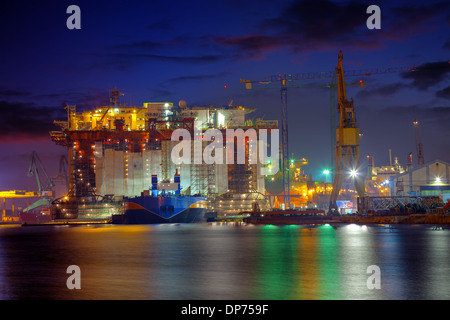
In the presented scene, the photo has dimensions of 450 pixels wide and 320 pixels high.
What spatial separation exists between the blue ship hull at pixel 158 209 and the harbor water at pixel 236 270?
50577 millimetres

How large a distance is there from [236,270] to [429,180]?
78.8 meters

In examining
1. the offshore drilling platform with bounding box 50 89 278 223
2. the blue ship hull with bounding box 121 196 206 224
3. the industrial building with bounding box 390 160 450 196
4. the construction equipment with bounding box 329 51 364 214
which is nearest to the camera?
the construction equipment with bounding box 329 51 364 214

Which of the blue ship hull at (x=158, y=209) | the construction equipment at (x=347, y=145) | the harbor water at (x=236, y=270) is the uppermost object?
the construction equipment at (x=347, y=145)

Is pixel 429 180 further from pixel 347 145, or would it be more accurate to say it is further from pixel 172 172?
pixel 172 172

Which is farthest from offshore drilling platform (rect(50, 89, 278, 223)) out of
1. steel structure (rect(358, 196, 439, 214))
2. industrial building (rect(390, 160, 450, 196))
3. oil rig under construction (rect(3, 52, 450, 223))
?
industrial building (rect(390, 160, 450, 196))

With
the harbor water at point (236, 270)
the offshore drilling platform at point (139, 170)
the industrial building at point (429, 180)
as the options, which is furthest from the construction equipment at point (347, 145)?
the offshore drilling platform at point (139, 170)

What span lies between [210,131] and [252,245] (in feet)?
258

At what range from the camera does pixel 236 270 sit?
39500 millimetres

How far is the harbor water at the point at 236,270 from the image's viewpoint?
3041cm

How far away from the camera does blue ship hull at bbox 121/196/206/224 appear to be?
112 m

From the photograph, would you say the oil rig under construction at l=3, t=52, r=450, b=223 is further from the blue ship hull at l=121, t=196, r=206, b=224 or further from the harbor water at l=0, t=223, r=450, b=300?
the harbor water at l=0, t=223, r=450, b=300

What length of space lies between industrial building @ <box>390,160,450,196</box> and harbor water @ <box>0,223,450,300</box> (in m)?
48.2

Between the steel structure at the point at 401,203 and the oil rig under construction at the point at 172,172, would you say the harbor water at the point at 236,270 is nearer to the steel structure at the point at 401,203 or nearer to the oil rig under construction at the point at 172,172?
the steel structure at the point at 401,203
